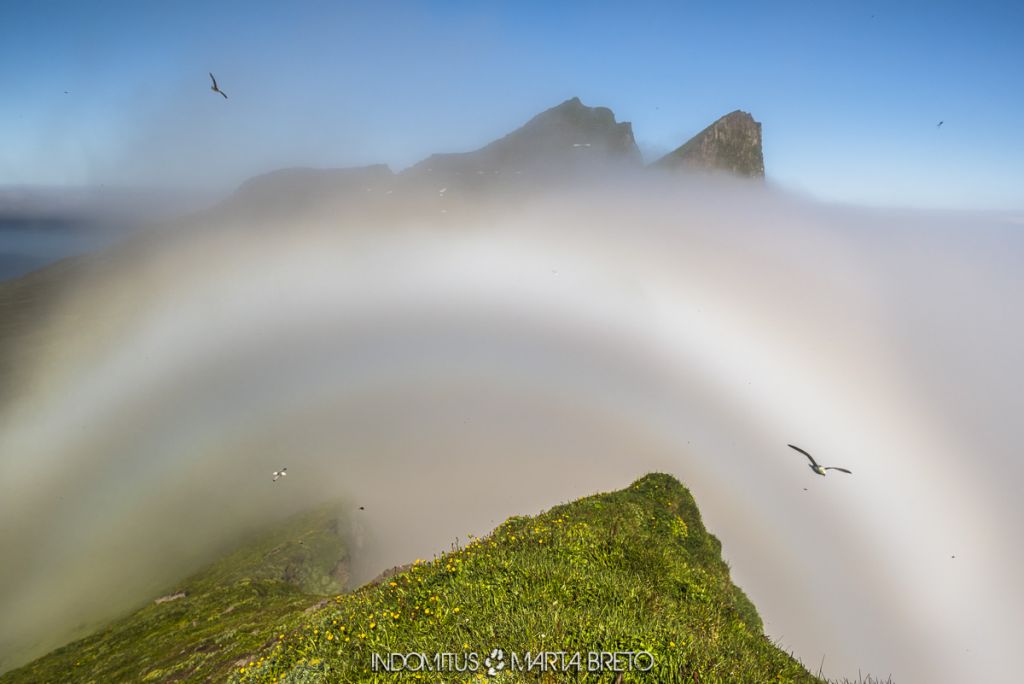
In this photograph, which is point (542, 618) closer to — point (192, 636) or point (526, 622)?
point (526, 622)

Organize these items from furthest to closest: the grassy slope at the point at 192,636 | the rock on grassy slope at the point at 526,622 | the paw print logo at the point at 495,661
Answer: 1. the grassy slope at the point at 192,636
2. the rock on grassy slope at the point at 526,622
3. the paw print logo at the point at 495,661

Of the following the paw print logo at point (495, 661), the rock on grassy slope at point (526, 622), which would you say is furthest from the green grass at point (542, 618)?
the paw print logo at point (495, 661)

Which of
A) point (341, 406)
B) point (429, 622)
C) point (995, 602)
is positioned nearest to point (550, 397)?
point (341, 406)

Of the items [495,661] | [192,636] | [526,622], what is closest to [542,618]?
[526,622]

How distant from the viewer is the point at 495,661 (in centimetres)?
728

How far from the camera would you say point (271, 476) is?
9669 cm

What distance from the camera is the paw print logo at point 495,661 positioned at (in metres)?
7.10

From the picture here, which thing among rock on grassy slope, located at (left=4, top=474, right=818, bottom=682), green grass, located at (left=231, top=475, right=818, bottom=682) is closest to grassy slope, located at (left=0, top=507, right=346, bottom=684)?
rock on grassy slope, located at (left=4, top=474, right=818, bottom=682)

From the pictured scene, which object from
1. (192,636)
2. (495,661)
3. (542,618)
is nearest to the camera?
(495,661)

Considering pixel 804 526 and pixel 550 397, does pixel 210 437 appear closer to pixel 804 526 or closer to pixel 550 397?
pixel 550 397

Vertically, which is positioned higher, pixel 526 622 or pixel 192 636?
pixel 526 622

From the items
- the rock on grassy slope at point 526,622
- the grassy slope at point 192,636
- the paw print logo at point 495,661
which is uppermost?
the paw print logo at point 495,661

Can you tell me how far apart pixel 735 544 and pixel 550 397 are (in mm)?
92974

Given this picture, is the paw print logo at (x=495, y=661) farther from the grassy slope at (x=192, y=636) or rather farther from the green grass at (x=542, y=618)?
the grassy slope at (x=192, y=636)
